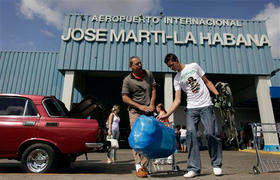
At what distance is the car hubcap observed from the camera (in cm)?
355

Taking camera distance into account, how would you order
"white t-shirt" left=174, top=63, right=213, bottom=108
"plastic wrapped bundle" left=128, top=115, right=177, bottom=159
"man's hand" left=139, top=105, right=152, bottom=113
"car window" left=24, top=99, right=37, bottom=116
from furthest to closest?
"car window" left=24, top=99, right=37, bottom=116 < "white t-shirt" left=174, top=63, right=213, bottom=108 < "man's hand" left=139, top=105, right=152, bottom=113 < "plastic wrapped bundle" left=128, top=115, right=177, bottom=159

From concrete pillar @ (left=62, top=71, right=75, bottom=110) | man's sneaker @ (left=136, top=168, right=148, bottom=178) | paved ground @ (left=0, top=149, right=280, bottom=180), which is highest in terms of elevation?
concrete pillar @ (left=62, top=71, right=75, bottom=110)

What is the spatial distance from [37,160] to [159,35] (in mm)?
11173

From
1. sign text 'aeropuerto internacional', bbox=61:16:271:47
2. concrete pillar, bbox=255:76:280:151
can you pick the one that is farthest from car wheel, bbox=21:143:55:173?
concrete pillar, bbox=255:76:280:151

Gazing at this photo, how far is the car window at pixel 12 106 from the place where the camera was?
3818 millimetres

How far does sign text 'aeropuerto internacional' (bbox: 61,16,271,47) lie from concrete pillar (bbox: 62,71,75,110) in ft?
7.70

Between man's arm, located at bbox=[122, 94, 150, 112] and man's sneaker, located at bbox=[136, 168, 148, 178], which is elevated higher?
man's arm, located at bbox=[122, 94, 150, 112]

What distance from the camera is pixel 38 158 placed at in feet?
11.9

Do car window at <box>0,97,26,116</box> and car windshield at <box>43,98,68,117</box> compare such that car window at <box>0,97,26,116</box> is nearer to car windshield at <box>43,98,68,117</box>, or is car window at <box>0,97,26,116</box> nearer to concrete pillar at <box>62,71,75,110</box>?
car windshield at <box>43,98,68,117</box>

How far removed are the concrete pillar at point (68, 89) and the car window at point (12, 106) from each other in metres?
8.12

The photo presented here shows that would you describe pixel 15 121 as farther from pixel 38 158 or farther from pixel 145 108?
pixel 145 108

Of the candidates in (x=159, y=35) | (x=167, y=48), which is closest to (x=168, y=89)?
(x=167, y=48)

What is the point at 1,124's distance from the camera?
11.9 feet

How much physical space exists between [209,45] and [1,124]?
1240 centimetres
